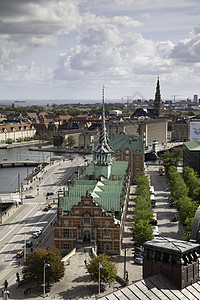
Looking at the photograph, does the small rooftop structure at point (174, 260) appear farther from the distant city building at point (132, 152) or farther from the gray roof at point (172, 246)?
the distant city building at point (132, 152)

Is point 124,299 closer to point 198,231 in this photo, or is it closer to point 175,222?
point 198,231

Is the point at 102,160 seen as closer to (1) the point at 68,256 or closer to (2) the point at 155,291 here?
(1) the point at 68,256

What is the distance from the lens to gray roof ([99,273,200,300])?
1554cm

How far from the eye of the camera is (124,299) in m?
15.5

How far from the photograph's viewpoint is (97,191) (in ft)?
205

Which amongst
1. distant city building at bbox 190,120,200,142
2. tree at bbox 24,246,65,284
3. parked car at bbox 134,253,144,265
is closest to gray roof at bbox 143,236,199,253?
tree at bbox 24,246,65,284

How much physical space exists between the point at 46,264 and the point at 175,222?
33.7 metres

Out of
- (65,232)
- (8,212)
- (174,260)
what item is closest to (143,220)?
(65,232)

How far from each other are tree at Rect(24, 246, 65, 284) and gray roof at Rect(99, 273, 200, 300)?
2965cm

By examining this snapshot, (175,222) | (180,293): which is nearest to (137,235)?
(175,222)

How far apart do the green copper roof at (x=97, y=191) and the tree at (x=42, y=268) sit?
42.0ft

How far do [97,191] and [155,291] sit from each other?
46.8 m

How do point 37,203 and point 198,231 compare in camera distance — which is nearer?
point 198,231

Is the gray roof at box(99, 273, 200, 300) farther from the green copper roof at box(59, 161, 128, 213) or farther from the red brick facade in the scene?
the red brick facade
